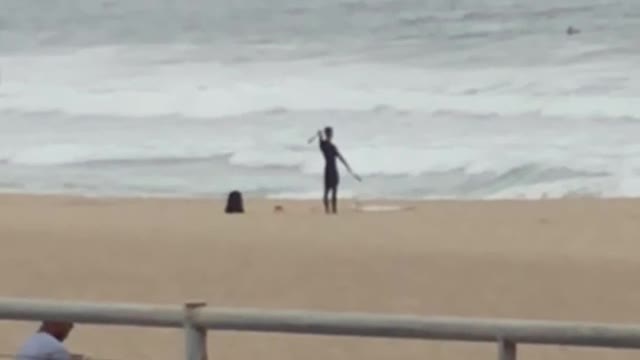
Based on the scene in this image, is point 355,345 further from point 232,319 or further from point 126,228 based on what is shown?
point 126,228

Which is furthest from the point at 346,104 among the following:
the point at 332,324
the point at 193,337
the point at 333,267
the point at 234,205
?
the point at 332,324

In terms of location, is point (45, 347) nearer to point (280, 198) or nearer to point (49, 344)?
point (49, 344)

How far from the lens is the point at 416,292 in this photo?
12.7 m

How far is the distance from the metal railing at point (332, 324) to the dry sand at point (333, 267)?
441 centimetres

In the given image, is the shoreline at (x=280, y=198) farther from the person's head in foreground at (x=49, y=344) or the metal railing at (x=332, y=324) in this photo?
the metal railing at (x=332, y=324)

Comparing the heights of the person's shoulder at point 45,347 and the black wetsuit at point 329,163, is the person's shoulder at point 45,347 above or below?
below

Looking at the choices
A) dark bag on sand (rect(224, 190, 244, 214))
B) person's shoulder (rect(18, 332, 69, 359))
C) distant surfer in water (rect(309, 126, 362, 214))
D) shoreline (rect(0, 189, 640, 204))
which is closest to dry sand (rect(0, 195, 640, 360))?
dark bag on sand (rect(224, 190, 244, 214))

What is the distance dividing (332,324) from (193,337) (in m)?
0.38

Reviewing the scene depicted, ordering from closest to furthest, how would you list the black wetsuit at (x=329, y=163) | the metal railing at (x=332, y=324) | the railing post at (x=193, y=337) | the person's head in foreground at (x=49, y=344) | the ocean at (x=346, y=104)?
the metal railing at (x=332, y=324), the railing post at (x=193, y=337), the person's head in foreground at (x=49, y=344), the black wetsuit at (x=329, y=163), the ocean at (x=346, y=104)

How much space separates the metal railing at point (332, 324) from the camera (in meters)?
4.13

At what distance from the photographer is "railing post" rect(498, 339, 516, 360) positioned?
13.8 ft

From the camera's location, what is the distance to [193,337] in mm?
4438

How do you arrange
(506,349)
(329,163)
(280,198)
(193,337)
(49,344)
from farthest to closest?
1. (280,198)
2. (329,163)
3. (49,344)
4. (193,337)
5. (506,349)

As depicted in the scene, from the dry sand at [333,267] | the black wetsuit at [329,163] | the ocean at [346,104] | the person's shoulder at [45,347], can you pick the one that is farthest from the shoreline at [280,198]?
the person's shoulder at [45,347]
